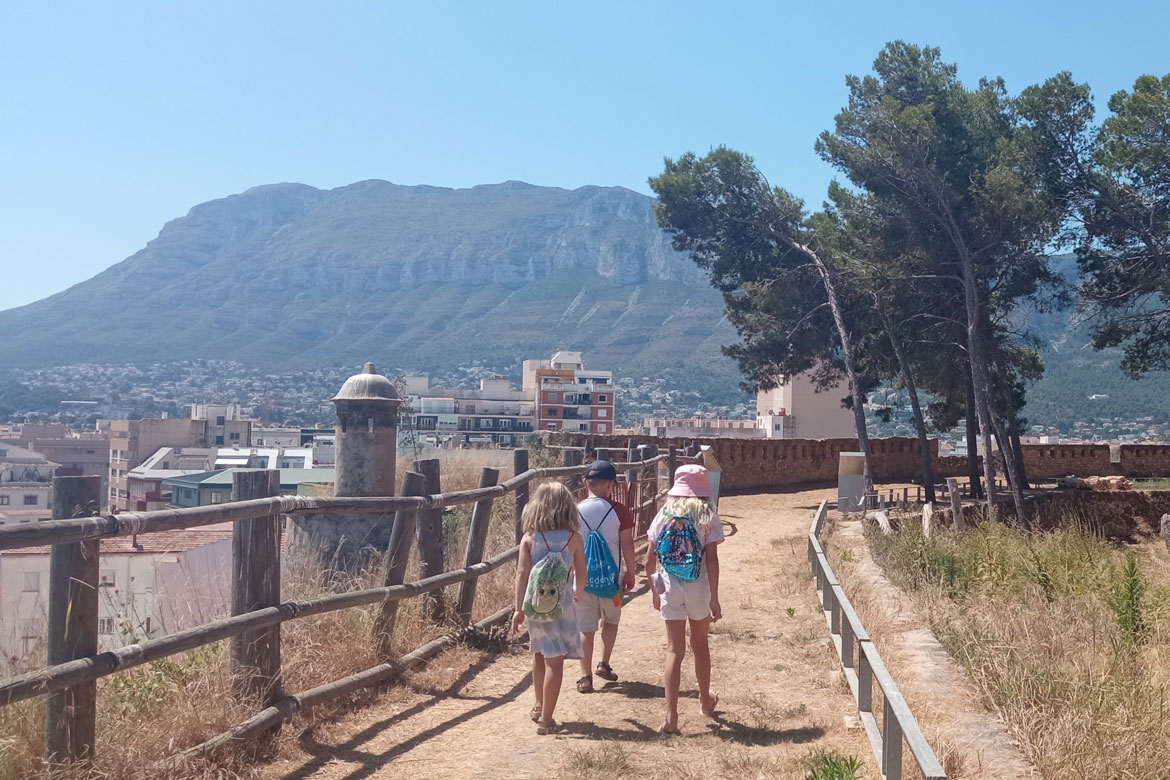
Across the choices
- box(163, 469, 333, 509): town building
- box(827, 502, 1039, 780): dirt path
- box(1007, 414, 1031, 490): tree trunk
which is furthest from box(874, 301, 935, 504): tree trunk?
box(827, 502, 1039, 780): dirt path

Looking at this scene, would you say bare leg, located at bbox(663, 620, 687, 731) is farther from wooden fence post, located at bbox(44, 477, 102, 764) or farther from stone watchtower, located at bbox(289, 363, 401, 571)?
stone watchtower, located at bbox(289, 363, 401, 571)

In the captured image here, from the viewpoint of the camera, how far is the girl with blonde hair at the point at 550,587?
5934mm

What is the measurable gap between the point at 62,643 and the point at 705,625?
11.3 feet

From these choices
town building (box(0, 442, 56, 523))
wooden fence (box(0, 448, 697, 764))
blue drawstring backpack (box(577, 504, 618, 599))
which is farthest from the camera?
town building (box(0, 442, 56, 523))

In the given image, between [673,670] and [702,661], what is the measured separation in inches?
12.5

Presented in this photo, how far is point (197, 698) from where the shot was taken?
5074 mm

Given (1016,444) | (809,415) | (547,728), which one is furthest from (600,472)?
(809,415)

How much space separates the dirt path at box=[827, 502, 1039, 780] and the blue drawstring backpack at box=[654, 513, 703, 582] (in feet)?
4.51

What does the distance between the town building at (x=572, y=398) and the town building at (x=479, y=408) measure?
3.62 m

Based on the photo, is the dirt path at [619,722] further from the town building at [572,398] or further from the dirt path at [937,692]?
the town building at [572,398]

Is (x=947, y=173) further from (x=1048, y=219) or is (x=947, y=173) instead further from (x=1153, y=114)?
(x=1153, y=114)

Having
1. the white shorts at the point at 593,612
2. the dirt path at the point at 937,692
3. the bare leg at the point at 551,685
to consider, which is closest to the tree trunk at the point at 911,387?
the dirt path at the point at 937,692

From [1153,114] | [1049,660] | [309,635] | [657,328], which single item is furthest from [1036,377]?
[657,328]

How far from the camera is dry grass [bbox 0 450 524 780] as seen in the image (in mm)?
4262
